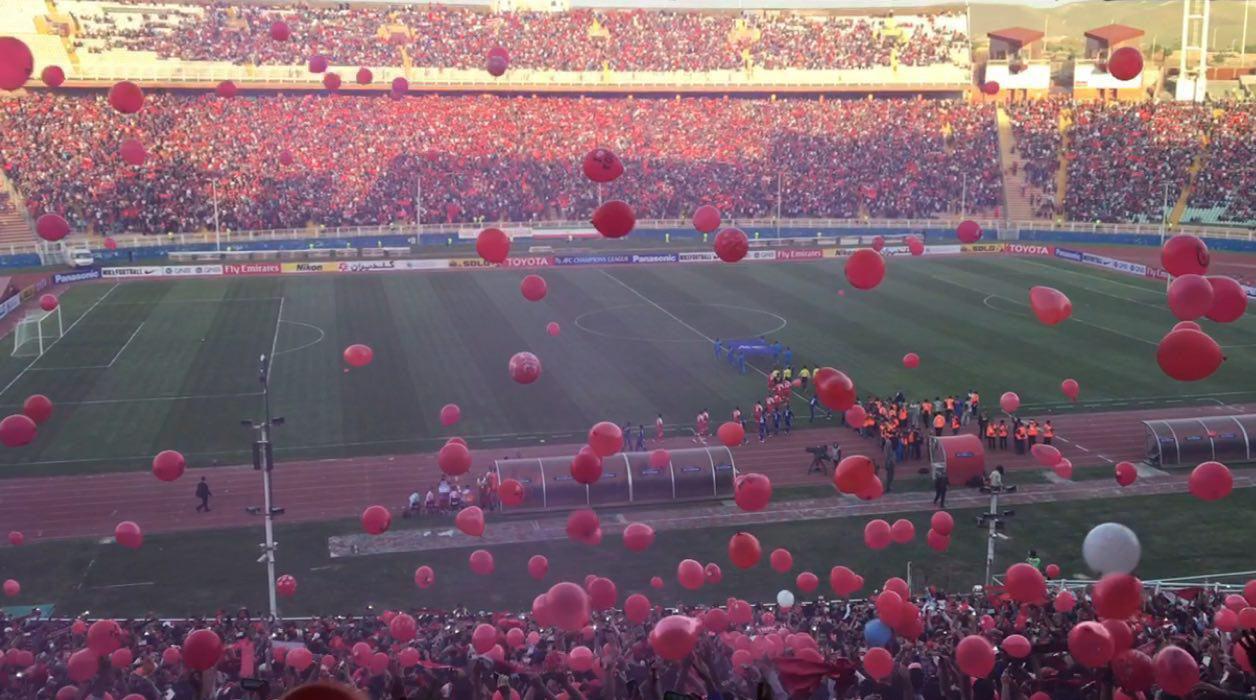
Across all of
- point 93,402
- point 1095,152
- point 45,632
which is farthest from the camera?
point 1095,152

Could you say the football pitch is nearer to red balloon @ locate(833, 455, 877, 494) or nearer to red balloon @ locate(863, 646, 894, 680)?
red balloon @ locate(833, 455, 877, 494)

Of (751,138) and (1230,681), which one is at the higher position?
(751,138)

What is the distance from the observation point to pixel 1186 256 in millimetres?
15227

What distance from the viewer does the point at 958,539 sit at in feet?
85.7

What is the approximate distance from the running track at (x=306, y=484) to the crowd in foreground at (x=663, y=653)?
8994mm

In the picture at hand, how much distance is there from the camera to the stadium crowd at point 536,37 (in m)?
86.5

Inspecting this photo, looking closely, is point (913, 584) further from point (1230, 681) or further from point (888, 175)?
point (888, 175)

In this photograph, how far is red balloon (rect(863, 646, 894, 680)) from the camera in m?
12.8

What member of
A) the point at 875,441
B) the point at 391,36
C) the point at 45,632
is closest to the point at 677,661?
the point at 45,632

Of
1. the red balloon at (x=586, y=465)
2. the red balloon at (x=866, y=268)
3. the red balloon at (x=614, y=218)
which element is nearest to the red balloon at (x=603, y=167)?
the red balloon at (x=614, y=218)

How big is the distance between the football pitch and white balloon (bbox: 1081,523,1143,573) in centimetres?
2049

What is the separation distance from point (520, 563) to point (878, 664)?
42.2 ft

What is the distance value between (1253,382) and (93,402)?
35.6m

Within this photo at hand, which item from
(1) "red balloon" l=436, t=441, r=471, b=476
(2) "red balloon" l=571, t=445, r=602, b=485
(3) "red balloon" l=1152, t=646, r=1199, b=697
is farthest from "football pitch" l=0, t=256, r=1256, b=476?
(3) "red balloon" l=1152, t=646, r=1199, b=697
